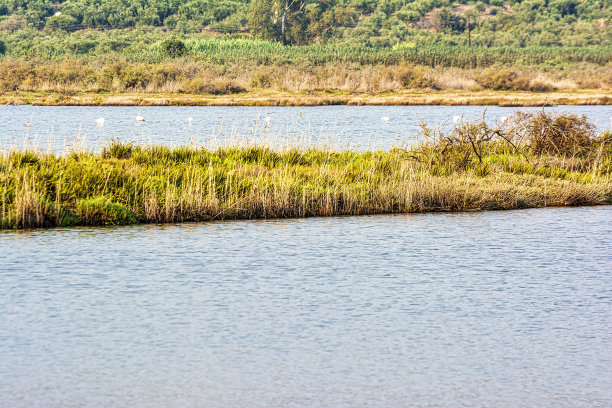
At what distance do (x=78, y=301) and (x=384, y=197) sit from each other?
9119 millimetres

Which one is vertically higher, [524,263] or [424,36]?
[424,36]

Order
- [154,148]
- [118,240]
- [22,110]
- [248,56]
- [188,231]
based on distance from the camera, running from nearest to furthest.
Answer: [118,240], [188,231], [154,148], [22,110], [248,56]

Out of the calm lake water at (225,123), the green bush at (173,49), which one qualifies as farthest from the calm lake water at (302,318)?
the green bush at (173,49)

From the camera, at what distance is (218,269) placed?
12.8 m

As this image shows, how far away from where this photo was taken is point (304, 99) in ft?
201

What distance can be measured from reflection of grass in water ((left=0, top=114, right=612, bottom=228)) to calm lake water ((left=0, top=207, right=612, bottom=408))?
77cm

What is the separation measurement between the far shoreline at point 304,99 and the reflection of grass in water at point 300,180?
1352 inches

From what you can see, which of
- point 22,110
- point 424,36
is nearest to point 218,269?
point 22,110

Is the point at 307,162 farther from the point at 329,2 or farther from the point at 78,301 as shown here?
the point at 329,2

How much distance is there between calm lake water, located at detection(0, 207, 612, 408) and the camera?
7793mm

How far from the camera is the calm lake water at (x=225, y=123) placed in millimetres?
31891

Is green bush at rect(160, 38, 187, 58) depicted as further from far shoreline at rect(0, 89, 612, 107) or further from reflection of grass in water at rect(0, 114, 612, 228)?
reflection of grass in water at rect(0, 114, 612, 228)

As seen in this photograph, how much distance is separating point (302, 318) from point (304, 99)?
5196 centimetres

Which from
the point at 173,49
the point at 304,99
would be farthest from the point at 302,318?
the point at 173,49
